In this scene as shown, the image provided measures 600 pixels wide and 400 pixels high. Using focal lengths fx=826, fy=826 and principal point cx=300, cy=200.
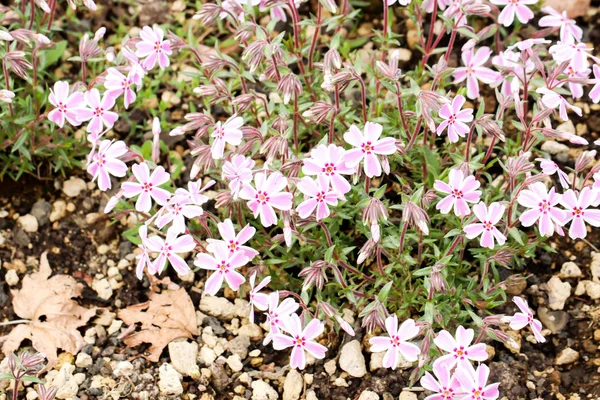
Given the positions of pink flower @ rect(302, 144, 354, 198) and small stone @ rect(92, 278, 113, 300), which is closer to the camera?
pink flower @ rect(302, 144, 354, 198)

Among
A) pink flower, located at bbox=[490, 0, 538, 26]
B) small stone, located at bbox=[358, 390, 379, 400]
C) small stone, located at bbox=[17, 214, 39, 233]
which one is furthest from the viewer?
small stone, located at bbox=[17, 214, 39, 233]

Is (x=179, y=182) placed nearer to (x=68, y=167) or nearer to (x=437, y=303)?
(x=68, y=167)

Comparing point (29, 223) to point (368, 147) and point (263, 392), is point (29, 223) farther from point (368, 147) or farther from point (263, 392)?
point (368, 147)

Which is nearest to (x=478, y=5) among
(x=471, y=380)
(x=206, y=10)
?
(x=206, y=10)

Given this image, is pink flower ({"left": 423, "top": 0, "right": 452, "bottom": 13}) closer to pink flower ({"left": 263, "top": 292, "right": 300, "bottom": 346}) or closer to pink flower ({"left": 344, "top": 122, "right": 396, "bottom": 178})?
pink flower ({"left": 344, "top": 122, "right": 396, "bottom": 178})

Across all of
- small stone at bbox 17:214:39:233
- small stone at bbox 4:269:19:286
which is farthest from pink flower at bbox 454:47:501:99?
small stone at bbox 4:269:19:286

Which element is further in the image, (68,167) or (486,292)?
(68,167)

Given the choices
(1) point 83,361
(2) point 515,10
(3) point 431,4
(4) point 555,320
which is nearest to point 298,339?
A: (1) point 83,361
